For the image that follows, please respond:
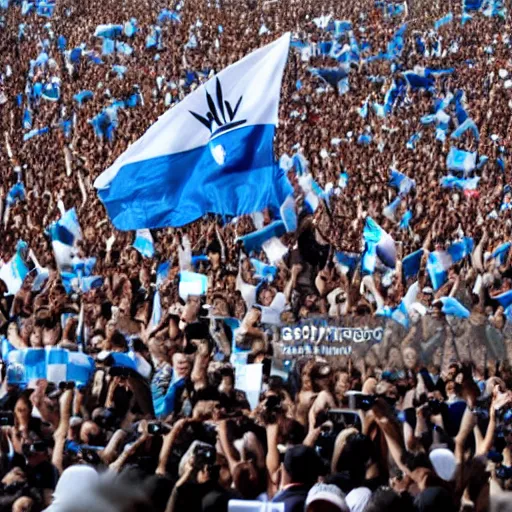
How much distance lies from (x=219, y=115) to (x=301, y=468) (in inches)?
111

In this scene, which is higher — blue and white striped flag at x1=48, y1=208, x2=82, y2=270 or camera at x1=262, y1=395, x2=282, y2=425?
blue and white striped flag at x1=48, y1=208, x2=82, y2=270

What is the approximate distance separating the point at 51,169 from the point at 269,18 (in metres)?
3.82

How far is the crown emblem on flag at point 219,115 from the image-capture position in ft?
21.6

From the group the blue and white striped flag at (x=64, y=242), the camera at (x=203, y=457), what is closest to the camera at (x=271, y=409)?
the camera at (x=203, y=457)

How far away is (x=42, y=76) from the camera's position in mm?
14203

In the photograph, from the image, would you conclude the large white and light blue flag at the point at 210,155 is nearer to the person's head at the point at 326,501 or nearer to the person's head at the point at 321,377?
the person's head at the point at 321,377

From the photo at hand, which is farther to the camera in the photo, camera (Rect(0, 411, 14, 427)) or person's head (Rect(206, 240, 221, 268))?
person's head (Rect(206, 240, 221, 268))

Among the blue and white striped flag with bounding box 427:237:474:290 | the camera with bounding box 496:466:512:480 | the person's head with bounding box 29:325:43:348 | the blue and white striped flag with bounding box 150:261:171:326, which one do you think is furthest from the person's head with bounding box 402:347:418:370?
the blue and white striped flag with bounding box 427:237:474:290

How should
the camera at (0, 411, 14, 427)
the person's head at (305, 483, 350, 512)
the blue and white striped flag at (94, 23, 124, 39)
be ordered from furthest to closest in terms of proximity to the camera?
the blue and white striped flag at (94, 23, 124, 39)
the camera at (0, 411, 14, 427)
the person's head at (305, 483, 350, 512)

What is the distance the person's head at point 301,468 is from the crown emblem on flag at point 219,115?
271 centimetres

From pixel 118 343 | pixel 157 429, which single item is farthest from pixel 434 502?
pixel 118 343

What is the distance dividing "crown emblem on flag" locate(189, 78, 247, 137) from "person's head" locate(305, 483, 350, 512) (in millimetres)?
3189

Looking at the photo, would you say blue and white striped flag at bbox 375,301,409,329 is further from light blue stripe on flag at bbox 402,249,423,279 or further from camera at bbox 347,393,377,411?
camera at bbox 347,393,377,411

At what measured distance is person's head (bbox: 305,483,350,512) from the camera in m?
3.67
